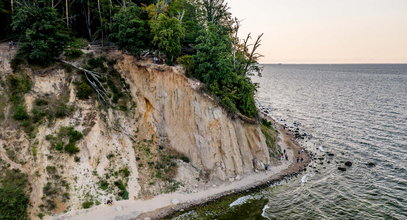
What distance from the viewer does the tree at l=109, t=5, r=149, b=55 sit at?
3838 centimetres

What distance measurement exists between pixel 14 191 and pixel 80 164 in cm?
691

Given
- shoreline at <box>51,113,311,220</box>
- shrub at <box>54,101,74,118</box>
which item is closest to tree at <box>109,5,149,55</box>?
shrub at <box>54,101,74,118</box>

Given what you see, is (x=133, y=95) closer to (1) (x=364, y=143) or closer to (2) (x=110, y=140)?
(2) (x=110, y=140)

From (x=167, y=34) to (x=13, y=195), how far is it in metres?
27.3

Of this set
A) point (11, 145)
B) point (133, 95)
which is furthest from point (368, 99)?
point (11, 145)

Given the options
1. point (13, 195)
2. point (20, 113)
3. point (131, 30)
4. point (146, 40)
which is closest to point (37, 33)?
point (20, 113)

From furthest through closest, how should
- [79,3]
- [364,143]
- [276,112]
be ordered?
[276,112], [364,143], [79,3]

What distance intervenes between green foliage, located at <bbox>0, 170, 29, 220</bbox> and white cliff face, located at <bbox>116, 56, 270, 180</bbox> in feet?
54.7

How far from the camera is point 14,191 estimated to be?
2780 cm

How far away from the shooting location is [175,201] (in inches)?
1267

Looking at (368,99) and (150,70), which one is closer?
(150,70)

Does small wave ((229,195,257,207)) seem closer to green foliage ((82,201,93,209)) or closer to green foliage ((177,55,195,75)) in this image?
green foliage ((82,201,93,209))

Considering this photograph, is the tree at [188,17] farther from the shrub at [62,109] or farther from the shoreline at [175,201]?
the shoreline at [175,201]

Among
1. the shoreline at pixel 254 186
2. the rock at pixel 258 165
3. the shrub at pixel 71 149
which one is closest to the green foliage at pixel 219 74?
the rock at pixel 258 165
